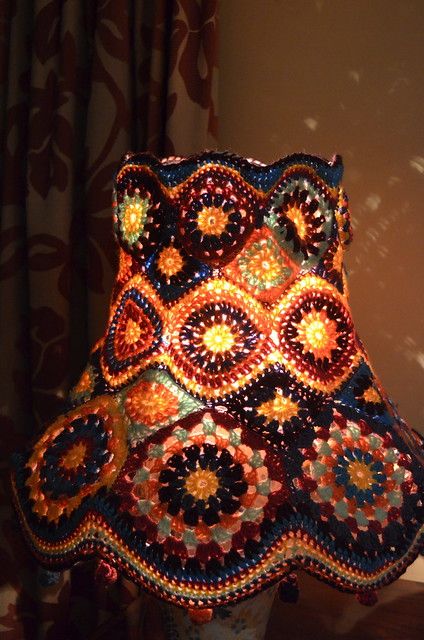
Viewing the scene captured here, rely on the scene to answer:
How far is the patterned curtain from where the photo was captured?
100cm

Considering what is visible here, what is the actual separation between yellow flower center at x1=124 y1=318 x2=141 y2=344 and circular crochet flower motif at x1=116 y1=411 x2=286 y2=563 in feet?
0.37

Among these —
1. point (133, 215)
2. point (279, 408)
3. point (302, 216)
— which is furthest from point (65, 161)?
point (279, 408)

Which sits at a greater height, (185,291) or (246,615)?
(185,291)

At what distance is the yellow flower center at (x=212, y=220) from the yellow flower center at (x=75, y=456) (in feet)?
0.73

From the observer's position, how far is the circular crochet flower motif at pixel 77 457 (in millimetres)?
525

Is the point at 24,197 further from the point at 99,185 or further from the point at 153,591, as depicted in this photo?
the point at 153,591

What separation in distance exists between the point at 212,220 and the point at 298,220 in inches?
3.3

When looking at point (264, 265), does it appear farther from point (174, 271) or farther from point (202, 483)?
point (202, 483)

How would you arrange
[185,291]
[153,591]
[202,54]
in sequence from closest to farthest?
[153,591] < [185,291] < [202,54]

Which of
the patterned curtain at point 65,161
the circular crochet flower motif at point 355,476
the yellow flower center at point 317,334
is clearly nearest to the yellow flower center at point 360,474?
the circular crochet flower motif at point 355,476

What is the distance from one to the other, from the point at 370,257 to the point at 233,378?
547 mm

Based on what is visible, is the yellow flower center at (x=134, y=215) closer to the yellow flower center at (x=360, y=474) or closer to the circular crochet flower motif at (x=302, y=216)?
the circular crochet flower motif at (x=302, y=216)

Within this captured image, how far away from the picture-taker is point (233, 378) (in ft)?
1.80

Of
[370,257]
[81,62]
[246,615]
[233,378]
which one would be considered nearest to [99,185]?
[81,62]
